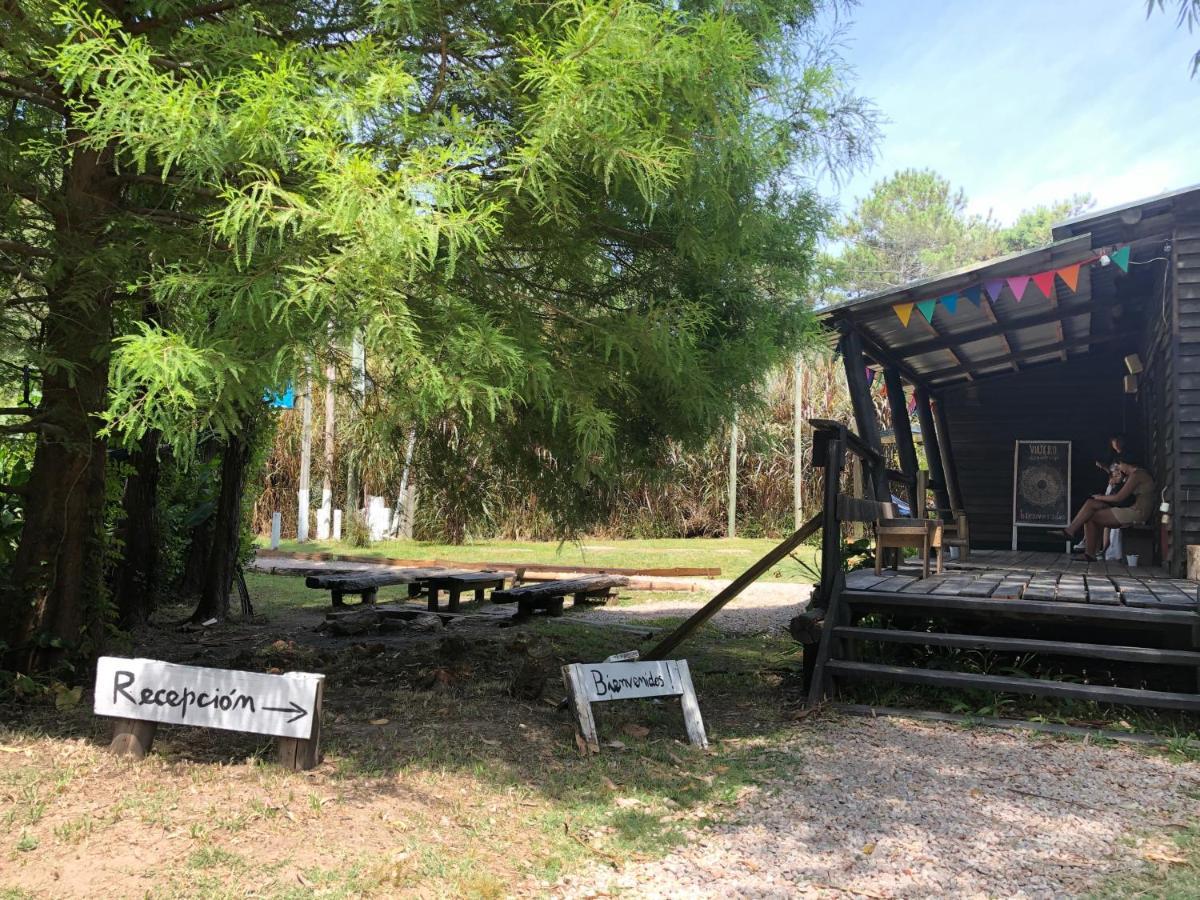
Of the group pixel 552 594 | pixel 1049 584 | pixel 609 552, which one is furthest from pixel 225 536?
pixel 609 552

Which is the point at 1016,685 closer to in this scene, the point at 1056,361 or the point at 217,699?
the point at 217,699

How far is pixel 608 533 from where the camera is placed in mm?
24406

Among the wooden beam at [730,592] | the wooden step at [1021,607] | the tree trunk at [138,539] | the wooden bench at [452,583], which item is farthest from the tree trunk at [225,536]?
the wooden step at [1021,607]

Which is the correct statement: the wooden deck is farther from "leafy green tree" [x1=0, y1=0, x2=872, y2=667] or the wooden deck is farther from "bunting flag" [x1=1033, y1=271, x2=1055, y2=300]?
"bunting flag" [x1=1033, y1=271, x2=1055, y2=300]

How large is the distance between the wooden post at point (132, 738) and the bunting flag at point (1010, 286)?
21.8 feet

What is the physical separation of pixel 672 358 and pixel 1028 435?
1009 centimetres

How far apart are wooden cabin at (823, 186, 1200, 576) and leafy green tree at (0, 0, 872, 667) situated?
2.95 m

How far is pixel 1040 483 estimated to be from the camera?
508 inches

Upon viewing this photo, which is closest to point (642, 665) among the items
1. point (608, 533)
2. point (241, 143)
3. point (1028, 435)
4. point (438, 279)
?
point (438, 279)

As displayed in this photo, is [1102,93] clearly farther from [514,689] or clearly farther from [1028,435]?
[514,689]

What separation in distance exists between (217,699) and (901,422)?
864cm

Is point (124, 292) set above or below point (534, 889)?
above

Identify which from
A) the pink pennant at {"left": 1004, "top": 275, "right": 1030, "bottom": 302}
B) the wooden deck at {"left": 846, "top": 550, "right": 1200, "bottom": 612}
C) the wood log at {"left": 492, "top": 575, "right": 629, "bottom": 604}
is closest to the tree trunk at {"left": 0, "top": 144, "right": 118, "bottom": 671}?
the wood log at {"left": 492, "top": 575, "right": 629, "bottom": 604}

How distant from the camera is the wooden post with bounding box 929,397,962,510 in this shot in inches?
515
